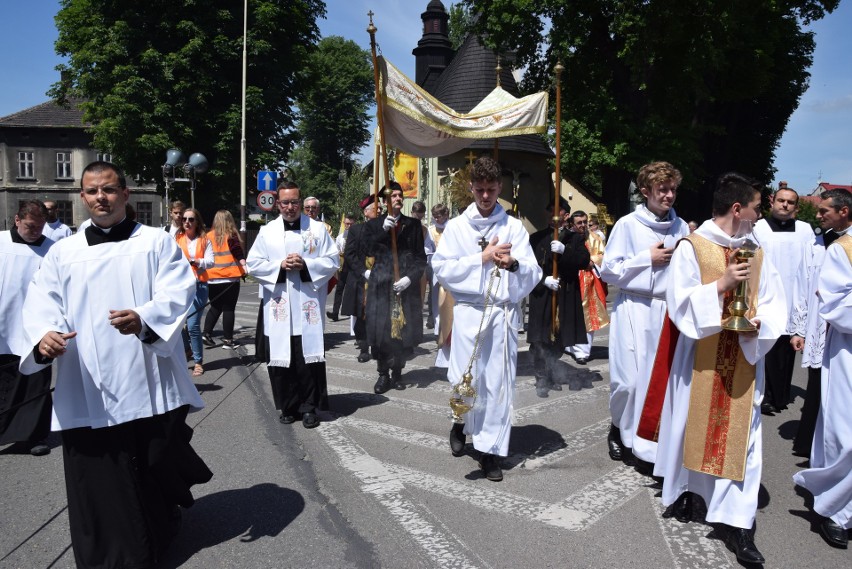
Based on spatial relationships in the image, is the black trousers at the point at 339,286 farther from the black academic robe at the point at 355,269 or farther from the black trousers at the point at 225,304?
the black trousers at the point at 225,304

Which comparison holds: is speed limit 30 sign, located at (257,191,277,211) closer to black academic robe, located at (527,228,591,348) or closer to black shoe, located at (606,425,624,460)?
black academic robe, located at (527,228,591,348)

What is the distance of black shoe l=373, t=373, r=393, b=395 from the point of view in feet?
24.8

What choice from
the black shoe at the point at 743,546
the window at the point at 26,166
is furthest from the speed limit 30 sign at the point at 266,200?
the window at the point at 26,166

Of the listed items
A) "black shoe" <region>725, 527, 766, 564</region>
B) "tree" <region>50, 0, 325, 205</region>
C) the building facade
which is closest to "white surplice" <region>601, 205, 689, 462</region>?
"black shoe" <region>725, 527, 766, 564</region>

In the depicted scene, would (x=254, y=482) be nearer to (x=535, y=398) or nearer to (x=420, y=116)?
(x=535, y=398)

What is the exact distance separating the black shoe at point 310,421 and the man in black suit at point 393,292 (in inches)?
55.9

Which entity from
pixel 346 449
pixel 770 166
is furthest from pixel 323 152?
pixel 346 449

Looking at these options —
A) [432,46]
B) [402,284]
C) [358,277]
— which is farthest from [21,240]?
[432,46]

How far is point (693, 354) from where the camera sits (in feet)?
13.1

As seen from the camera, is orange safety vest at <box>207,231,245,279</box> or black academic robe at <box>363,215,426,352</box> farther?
orange safety vest at <box>207,231,245,279</box>

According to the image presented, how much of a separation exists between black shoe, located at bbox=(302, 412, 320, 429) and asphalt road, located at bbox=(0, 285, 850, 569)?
8 centimetres

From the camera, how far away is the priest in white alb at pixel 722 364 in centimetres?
369

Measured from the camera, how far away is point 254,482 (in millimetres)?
4777

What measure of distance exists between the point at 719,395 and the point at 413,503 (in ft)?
6.39
